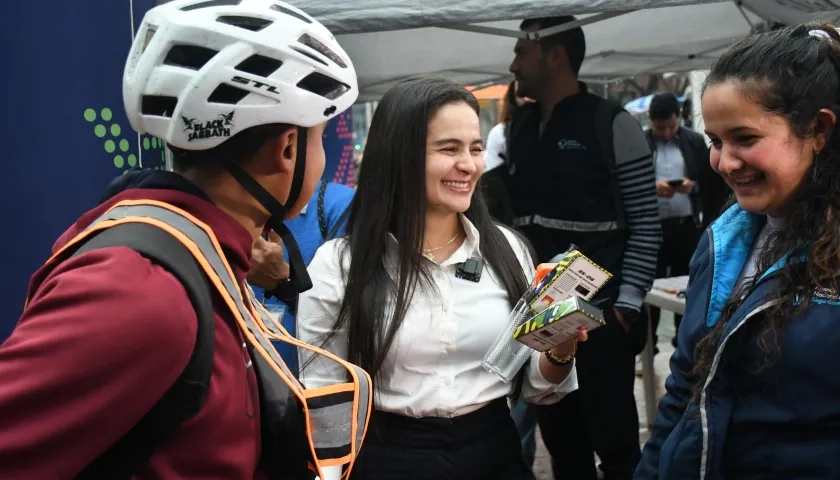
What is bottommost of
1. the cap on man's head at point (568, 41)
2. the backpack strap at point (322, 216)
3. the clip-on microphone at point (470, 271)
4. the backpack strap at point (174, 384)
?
the backpack strap at point (322, 216)

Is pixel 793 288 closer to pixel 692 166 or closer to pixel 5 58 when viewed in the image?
pixel 5 58

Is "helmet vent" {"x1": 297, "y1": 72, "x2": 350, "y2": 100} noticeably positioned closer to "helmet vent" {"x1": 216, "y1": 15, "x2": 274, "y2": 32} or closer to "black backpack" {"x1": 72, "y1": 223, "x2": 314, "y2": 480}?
"helmet vent" {"x1": 216, "y1": 15, "x2": 274, "y2": 32}

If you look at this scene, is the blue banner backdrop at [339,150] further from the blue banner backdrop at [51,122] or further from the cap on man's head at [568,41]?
the blue banner backdrop at [51,122]

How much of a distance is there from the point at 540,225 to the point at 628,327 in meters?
0.68

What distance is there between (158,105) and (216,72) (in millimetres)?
142

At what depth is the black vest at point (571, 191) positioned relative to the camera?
13.6 feet

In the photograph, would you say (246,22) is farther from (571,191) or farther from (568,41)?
(568,41)

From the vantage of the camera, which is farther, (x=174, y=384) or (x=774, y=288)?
(x=774, y=288)

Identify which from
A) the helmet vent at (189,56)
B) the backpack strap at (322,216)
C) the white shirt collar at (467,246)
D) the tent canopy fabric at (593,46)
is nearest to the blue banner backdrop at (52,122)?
the backpack strap at (322,216)

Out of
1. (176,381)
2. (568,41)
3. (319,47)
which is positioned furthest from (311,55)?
(568,41)

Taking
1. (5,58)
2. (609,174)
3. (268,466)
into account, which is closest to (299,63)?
(268,466)

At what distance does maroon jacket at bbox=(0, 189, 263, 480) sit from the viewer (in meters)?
1.06

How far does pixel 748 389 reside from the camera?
197 cm

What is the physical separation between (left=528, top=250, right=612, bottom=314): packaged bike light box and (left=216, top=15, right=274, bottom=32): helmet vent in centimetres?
119
